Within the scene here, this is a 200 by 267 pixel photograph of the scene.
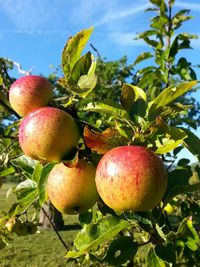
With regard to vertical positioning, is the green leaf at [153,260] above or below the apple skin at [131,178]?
below

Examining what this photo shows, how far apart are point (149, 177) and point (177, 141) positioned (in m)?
0.11

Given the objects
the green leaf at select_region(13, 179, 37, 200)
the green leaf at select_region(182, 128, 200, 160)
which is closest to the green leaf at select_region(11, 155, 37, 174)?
the green leaf at select_region(13, 179, 37, 200)

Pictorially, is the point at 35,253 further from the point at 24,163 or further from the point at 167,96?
the point at 167,96

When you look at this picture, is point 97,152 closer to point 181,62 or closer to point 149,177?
point 149,177

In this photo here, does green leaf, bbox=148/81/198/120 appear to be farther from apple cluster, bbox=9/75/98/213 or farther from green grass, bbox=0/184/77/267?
green grass, bbox=0/184/77/267

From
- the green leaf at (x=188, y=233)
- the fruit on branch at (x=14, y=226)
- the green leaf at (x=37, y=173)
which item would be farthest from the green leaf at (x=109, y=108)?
the fruit on branch at (x=14, y=226)

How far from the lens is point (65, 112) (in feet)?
3.28

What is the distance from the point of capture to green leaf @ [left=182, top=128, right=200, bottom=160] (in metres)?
1.04

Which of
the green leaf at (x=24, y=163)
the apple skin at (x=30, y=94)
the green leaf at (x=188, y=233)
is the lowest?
the green leaf at (x=188, y=233)

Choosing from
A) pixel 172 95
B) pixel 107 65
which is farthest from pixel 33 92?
pixel 107 65

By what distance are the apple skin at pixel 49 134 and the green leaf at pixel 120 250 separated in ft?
1.31

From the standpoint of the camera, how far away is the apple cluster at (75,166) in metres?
0.86

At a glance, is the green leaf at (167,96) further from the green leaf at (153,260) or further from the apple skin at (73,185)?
the green leaf at (153,260)

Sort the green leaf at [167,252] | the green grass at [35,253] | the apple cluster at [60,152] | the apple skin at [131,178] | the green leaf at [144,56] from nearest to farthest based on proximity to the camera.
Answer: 1. the apple skin at [131,178]
2. the apple cluster at [60,152]
3. the green leaf at [167,252]
4. the green leaf at [144,56]
5. the green grass at [35,253]
